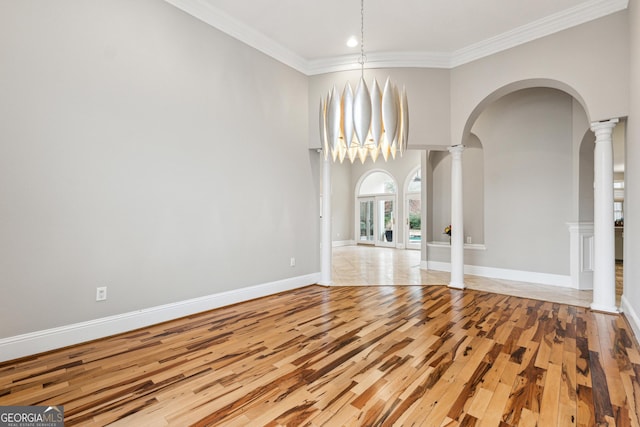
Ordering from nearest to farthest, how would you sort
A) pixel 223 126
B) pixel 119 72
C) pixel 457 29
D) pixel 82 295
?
pixel 82 295 < pixel 119 72 < pixel 223 126 < pixel 457 29

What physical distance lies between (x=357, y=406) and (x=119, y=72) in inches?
139

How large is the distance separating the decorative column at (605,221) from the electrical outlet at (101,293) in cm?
544

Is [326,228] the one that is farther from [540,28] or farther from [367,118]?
[540,28]

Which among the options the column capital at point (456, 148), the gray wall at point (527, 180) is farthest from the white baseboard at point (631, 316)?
the column capital at point (456, 148)

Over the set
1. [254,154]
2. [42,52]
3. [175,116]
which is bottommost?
[254,154]

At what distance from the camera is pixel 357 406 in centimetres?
185

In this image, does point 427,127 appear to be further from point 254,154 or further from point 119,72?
point 119,72

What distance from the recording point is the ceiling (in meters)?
3.67

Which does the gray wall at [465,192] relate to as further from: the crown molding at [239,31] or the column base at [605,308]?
the crown molding at [239,31]

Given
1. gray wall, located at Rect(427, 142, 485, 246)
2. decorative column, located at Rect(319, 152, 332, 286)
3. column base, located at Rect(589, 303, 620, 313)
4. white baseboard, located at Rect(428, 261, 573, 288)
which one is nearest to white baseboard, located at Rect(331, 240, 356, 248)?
gray wall, located at Rect(427, 142, 485, 246)

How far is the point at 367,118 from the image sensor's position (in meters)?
2.70

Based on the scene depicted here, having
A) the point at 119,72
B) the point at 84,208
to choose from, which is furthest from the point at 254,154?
the point at 84,208

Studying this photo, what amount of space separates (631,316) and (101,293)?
5236 mm

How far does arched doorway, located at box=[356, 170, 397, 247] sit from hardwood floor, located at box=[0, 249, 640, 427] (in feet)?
A: 24.9
